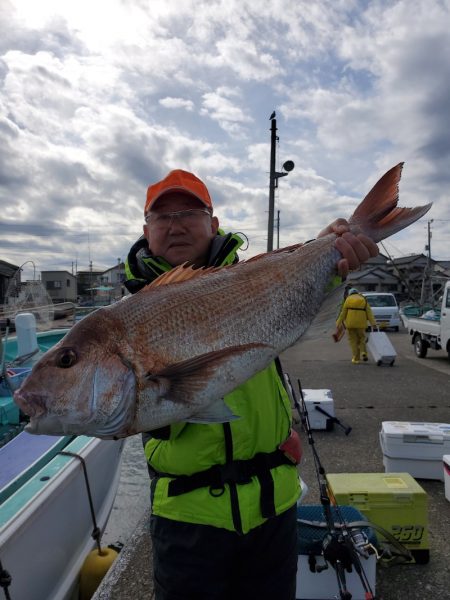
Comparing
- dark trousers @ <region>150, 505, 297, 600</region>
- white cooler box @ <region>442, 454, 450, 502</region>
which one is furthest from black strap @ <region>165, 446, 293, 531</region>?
white cooler box @ <region>442, 454, 450, 502</region>

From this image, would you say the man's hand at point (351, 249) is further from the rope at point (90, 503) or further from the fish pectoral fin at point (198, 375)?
the rope at point (90, 503)

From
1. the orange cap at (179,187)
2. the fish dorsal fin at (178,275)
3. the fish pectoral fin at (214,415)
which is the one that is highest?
the orange cap at (179,187)

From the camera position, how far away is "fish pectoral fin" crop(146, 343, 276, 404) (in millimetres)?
1578

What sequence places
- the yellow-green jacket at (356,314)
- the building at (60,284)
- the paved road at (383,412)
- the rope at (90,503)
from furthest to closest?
1. the building at (60,284)
2. the yellow-green jacket at (356,314)
3. the rope at (90,503)
4. the paved road at (383,412)

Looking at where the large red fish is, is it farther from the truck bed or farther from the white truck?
the truck bed

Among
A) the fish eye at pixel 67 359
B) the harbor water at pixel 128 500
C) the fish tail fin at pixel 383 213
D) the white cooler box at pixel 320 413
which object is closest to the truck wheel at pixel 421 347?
the white cooler box at pixel 320 413

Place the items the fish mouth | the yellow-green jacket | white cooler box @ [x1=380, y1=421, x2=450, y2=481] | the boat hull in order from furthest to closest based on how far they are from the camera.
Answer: the yellow-green jacket
white cooler box @ [x1=380, y1=421, x2=450, y2=481]
the boat hull
the fish mouth

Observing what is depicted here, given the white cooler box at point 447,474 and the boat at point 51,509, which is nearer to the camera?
the boat at point 51,509

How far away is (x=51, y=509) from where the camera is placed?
3242 mm

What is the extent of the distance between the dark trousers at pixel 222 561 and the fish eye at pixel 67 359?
92cm

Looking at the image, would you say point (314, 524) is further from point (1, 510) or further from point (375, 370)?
point (375, 370)

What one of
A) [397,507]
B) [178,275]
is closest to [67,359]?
[178,275]

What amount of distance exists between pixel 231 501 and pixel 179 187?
160cm

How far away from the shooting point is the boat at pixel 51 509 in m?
2.87
